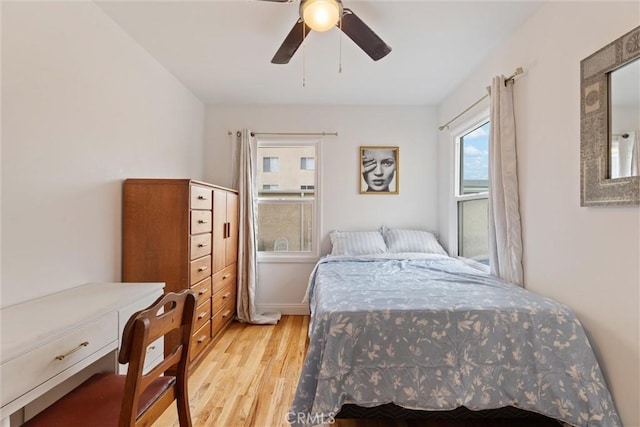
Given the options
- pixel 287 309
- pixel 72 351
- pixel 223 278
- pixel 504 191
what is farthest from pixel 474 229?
pixel 72 351

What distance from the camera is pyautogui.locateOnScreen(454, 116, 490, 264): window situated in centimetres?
279

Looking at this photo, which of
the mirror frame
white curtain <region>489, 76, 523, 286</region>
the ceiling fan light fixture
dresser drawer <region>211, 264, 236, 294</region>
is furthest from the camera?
dresser drawer <region>211, 264, 236, 294</region>

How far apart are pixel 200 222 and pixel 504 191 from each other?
90.6 inches

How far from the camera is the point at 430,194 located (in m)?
3.61

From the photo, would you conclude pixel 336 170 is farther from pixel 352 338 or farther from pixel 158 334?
pixel 158 334

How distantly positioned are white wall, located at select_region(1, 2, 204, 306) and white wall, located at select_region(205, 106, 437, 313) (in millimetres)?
1393

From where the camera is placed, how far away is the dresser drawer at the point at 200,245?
228 cm

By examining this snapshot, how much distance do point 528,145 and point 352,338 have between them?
1748mm

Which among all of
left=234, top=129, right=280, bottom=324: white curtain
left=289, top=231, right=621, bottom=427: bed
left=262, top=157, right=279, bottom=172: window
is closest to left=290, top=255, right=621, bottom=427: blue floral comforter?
left=289, top=231, right=621, bottom=427: bed

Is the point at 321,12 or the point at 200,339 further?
the point at 200,339

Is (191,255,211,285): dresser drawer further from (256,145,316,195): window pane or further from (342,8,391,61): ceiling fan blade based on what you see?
(342,8,391,61): ceiling fan blade

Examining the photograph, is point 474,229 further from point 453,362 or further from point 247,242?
point 247,242

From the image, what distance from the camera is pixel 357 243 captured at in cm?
334

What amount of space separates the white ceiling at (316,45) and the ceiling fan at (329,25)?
0.25 metres
